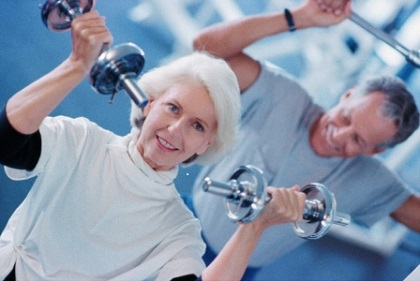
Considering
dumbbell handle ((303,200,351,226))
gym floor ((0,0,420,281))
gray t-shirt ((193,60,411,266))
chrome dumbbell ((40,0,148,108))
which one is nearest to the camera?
chrome dumbbell ((40,0,148,108))

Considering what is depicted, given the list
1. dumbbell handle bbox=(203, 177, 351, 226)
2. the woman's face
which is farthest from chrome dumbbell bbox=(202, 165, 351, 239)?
the woman's face

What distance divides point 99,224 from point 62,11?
0.26 meters

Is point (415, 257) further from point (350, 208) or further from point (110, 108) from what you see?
point (110, 108)

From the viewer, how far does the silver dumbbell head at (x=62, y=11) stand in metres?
0.62

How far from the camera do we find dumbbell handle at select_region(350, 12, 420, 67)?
35.9 inches

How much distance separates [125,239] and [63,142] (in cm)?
14

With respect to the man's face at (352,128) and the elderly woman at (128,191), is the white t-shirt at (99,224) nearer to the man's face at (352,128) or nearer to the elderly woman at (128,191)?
the elderly woman at (128,191)

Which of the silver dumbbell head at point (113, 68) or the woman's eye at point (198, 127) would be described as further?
the woman's eye at point (198, 127)

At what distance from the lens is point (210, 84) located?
0.72 metres

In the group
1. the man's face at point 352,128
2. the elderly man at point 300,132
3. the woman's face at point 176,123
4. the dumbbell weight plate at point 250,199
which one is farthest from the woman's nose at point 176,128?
the man's face at point 352,128

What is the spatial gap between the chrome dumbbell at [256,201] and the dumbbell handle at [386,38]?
316 mm

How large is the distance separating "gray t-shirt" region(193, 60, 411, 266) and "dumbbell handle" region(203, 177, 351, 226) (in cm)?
27

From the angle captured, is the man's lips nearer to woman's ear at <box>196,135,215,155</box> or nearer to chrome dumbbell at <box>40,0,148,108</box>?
woman's ear at <box>196,135,215,155</box>

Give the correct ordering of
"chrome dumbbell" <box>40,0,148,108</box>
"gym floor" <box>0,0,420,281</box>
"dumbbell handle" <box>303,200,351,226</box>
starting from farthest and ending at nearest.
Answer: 1. "gym floor" <box>0,0,420,281</box>
2. "dumbbell handle" <box>303,200,351,226</box>
3. "chrome dumbbell" <box>40,0,148,108</box>
